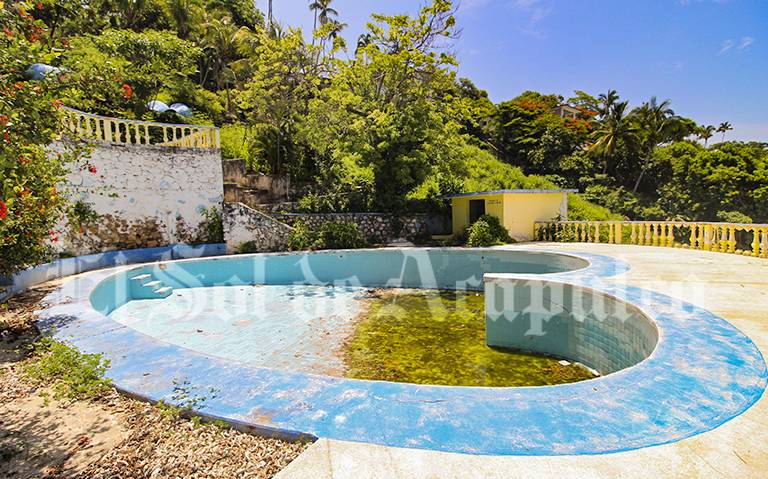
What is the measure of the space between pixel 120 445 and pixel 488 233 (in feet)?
43.0

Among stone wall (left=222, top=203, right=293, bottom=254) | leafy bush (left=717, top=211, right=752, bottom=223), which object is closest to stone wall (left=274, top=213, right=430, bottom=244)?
stone wall (left=222, top=203, right=293, bottom=254)

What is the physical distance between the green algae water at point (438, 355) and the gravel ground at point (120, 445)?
298cm

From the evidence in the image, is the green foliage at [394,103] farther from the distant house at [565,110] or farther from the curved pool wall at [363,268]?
the distant house at [565,110]

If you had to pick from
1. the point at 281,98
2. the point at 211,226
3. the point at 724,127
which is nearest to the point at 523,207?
the point at 281,98

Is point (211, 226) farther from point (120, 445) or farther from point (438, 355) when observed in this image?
point (120, 445)

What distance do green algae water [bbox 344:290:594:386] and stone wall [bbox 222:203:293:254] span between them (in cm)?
632

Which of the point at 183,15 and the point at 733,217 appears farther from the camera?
the point at 733,217

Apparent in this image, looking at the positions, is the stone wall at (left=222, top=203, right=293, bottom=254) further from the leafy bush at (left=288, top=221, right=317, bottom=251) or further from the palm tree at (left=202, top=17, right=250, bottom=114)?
the palm tree at (left=202, top=17, right=250, bottom=114)

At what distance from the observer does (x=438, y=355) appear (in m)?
6.18

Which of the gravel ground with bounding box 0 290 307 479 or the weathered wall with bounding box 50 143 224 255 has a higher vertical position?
the weathered wall with bounding box 50 143 224 255

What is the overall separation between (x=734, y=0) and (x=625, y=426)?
1425 centimetres

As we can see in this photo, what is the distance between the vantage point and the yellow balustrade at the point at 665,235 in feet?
31.1

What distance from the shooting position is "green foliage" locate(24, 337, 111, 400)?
319cm

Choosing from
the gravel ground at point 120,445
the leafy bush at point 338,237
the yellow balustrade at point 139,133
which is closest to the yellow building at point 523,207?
the leafy bush at point 338,237
